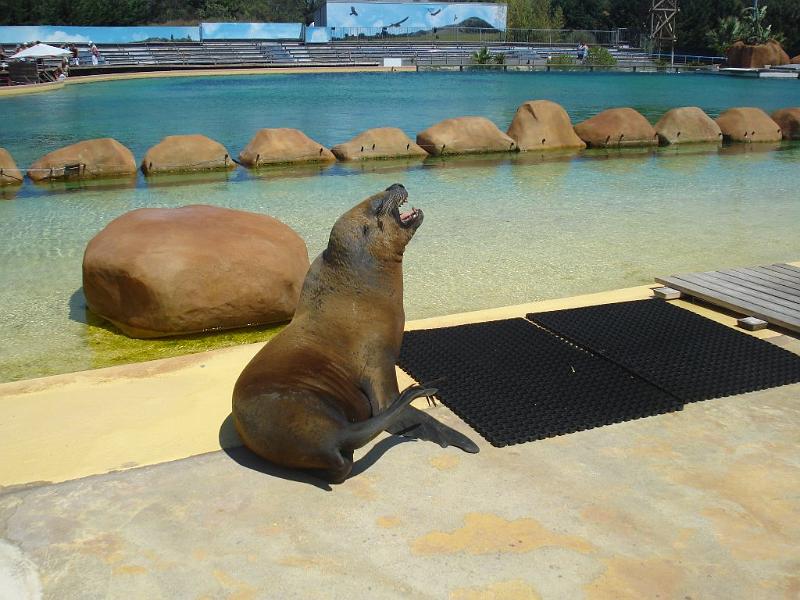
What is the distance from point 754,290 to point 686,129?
12.3 metres

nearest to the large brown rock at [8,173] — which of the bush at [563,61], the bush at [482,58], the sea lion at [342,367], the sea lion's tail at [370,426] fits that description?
the sea lion at [342,367]

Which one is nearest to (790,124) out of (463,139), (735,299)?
(463,139)

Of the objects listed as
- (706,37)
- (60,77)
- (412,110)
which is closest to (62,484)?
(412,110)

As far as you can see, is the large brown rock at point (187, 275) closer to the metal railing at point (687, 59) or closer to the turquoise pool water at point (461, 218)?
the turquoise pool water at point (461, 218)

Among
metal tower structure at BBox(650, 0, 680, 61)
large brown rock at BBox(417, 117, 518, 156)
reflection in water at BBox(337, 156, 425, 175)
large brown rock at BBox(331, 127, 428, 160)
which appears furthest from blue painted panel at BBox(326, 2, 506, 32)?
reflection in water at BBox(337, 156, 425, 175)

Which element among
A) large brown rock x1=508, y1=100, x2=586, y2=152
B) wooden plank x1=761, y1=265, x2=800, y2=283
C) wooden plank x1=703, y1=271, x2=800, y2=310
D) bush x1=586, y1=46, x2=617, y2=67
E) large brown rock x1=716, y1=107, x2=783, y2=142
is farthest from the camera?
bush x1=586, y1=46, x2=617, y2=67

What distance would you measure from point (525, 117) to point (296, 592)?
49.2ft

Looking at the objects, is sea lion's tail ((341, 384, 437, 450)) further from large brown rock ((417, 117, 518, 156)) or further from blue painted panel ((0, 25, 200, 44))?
blue painted panel ((0, 25, 200, 44))

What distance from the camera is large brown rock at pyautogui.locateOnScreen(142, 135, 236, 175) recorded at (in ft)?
44.2

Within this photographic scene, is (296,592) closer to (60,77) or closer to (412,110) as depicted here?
(412,110)

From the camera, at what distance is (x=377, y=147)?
49.4 feet

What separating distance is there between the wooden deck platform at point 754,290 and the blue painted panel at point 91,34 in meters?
49.5

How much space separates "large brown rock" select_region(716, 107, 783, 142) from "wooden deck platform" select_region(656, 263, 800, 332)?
11946mm

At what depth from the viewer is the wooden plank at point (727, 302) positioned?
5292mm
